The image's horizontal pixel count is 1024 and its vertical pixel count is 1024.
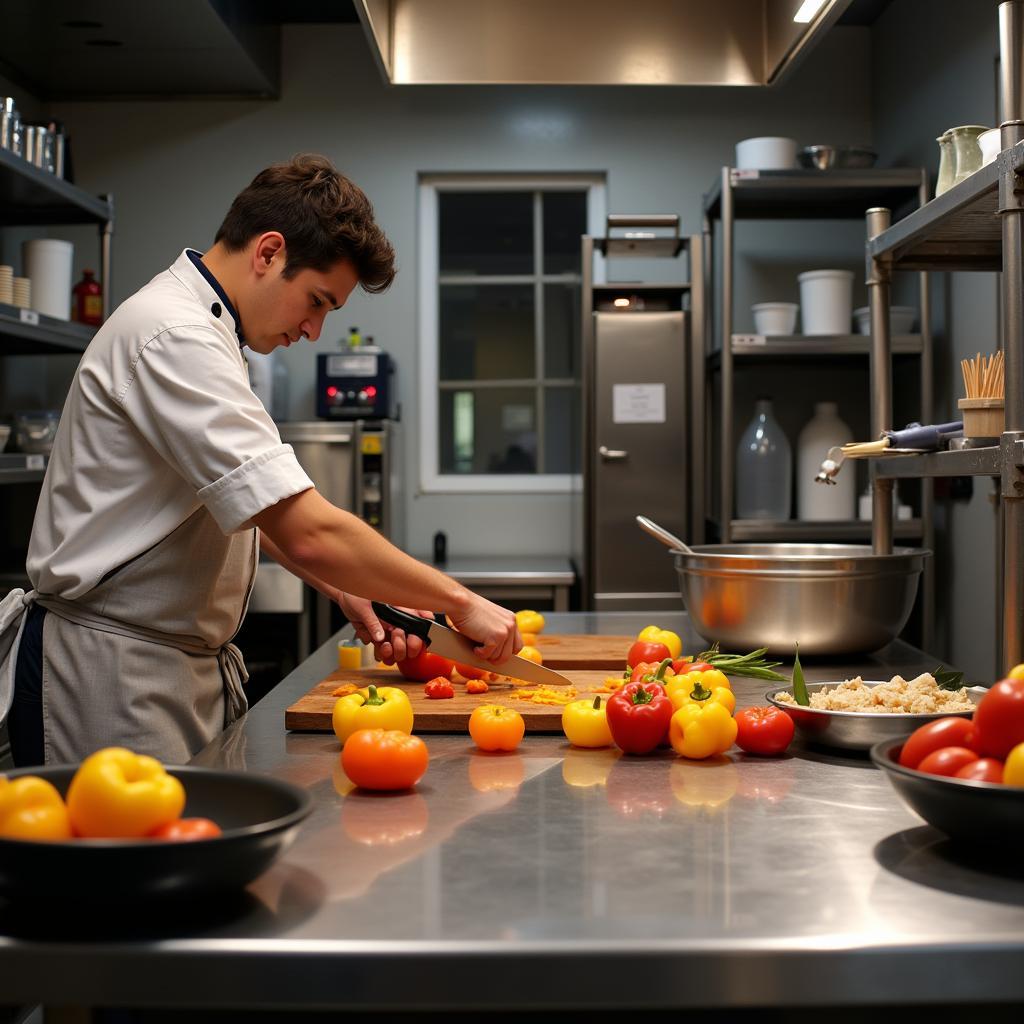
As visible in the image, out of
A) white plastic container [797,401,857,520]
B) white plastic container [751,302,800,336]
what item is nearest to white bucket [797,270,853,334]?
white plastic container [751,302,800,336]

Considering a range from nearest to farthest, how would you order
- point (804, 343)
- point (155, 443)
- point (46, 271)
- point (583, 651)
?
point (155, 443) < point (583, 651) < point (46, 271) < point (804, 343)

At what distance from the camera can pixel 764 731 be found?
144cm

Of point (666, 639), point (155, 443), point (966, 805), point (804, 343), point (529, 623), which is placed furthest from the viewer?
point (804, 343)

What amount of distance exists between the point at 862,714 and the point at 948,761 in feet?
1.19

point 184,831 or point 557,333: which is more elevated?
point 557,333

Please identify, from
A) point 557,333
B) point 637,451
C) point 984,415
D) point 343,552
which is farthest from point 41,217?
point 984,415

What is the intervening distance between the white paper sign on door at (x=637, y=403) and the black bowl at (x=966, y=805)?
335 centimetres

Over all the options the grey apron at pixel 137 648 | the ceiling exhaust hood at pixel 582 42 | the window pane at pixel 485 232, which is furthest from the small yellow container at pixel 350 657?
the window pane at pixel 485 232

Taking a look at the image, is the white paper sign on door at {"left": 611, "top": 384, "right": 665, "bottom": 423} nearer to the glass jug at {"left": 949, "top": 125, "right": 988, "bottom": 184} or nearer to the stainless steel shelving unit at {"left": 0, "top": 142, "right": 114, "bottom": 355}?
the stainless steel shelving unit at {"left": 0, "top": 142, "right": 114, "bottom": 355}

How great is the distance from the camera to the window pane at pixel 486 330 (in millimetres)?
5137

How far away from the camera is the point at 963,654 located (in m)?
4.04

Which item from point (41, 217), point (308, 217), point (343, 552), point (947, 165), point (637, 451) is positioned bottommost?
point (343, 552)

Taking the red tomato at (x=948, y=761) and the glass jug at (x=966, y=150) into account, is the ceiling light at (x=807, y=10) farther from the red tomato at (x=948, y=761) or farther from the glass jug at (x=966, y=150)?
the red tomato at (x=948, y=761)

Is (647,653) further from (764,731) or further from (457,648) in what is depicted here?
(764,731)
